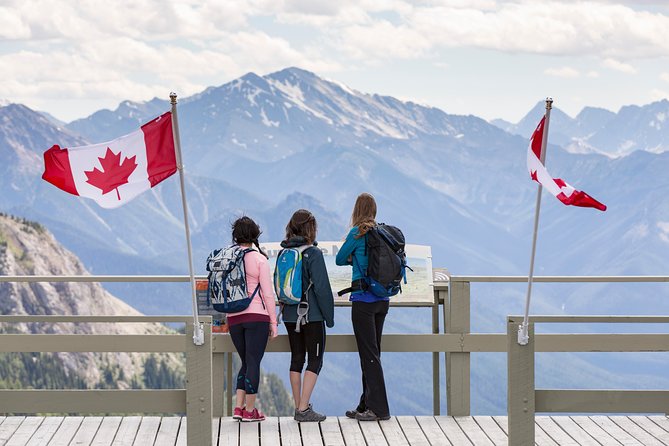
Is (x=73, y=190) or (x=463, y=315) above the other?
(x=73, y=190)

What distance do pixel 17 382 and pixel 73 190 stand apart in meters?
77.1

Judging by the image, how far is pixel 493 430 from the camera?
7.80 m

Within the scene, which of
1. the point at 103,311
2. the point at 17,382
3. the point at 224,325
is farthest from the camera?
the point at 103,311

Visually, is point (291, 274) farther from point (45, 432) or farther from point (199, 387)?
point (199, 387)

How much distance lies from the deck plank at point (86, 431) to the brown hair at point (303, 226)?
1.82 meters

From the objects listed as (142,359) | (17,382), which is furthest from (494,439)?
(142,359)

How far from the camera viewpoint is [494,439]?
7.54m

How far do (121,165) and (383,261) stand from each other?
2.53 meters

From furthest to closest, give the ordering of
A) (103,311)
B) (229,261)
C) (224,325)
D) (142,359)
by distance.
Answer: (103,311) → (142,359) → (224,325) → (229,261)

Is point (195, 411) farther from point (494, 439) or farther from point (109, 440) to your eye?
point (494, 439)

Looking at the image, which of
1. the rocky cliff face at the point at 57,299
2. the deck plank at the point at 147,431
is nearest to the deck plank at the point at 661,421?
the deck plank at the point at 147,431

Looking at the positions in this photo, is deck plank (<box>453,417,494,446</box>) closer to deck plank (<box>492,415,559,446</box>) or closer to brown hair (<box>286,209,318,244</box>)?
deck plank (<box>492,415,559,446</box>)

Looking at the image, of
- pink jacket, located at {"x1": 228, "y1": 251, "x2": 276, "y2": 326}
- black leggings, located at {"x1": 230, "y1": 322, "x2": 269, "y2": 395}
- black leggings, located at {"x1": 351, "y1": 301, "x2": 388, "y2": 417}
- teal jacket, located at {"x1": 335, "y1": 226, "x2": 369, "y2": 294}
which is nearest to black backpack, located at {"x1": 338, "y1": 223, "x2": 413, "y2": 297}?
teal jacket, located at {"x1": 335, "y1": 226, "x2": 369, "y2": 294}

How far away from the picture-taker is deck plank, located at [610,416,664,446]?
746 centimetres
